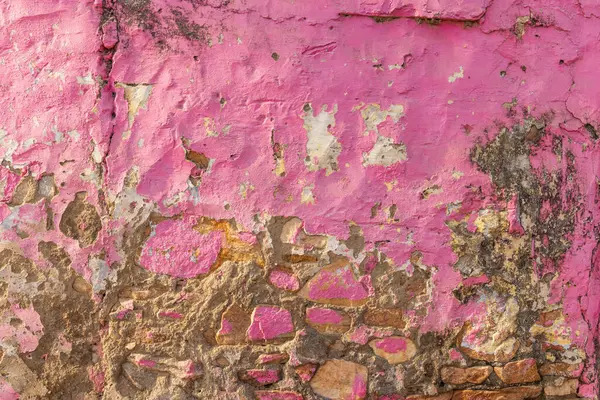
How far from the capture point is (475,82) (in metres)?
2.41

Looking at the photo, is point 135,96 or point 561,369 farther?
point 561,369

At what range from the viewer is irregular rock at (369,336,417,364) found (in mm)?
2389

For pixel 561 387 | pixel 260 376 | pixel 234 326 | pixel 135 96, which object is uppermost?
pixel 135 96

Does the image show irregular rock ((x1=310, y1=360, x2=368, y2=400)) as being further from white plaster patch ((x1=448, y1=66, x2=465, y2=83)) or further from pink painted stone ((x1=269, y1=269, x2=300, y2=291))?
white plaster patch ((x1=448, y1=66, x2=465, y2=83))

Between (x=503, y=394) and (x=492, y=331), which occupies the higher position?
(x=492, y=331)

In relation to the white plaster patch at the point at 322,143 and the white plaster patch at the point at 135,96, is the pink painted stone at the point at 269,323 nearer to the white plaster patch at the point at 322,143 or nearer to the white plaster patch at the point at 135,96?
the white plaster patch at the point at 322,143

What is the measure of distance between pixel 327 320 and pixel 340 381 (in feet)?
0.69

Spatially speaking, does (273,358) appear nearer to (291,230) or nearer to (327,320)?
(327,320)

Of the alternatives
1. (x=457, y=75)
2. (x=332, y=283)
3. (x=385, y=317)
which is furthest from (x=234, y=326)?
(x=457, y=75)

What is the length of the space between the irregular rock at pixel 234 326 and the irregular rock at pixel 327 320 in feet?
0.69

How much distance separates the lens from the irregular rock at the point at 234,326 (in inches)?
92.4

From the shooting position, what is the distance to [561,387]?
2.48m

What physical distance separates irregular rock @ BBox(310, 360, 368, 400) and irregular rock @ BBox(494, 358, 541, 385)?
0.47 metres

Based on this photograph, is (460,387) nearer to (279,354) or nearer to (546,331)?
(546,331)
